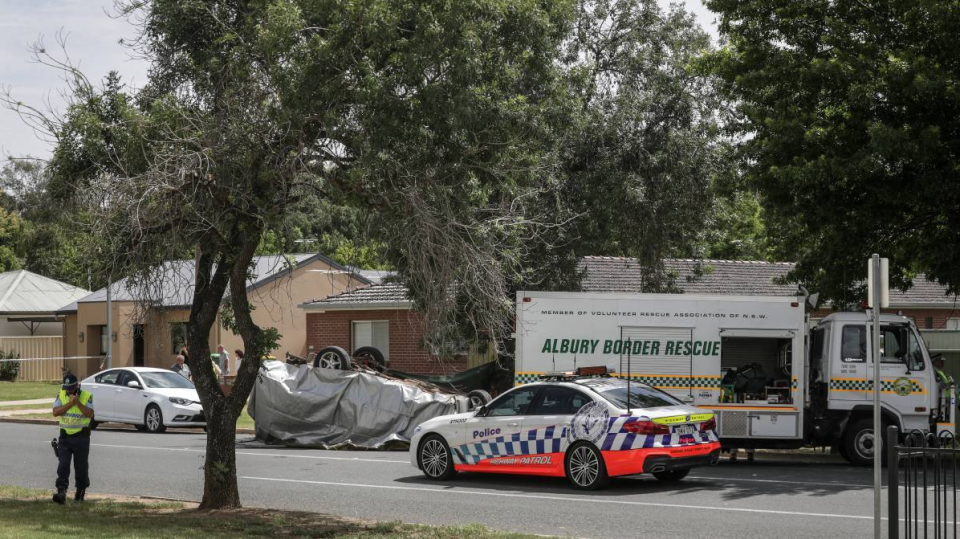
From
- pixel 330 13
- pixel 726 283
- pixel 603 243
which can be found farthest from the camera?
pixel 726 283

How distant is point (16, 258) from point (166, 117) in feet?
183

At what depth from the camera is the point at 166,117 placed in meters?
10.6

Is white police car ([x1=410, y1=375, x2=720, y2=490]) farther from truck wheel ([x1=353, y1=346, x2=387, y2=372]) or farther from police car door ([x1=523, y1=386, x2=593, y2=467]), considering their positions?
truck wheel ([x1=353, y1=346, x2=387, y2=372])

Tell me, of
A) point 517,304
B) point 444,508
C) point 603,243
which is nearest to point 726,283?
point 603,243

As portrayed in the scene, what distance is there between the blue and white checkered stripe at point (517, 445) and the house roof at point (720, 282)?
16007 millimetres

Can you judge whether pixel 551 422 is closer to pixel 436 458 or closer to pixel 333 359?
pixel 436 458

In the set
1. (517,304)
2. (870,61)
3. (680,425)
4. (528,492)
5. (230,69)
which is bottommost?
(528,492)

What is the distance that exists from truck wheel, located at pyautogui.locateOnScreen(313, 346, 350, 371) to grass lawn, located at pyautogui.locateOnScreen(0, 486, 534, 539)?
8.77 metres

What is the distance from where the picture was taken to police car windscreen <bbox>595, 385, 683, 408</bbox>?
14344 millimetres

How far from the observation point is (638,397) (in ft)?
47.9

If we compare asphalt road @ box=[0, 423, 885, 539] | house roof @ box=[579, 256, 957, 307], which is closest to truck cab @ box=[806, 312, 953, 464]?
asphalt road @ box=[0, 423, 885, 539]

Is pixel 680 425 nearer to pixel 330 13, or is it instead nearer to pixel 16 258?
pixel 330 13

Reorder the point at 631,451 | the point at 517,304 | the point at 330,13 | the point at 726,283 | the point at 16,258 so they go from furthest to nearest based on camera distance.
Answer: the point at 16,258
the point at 726,283
the point at 517,304
the point at 631,451
the point at 330,13

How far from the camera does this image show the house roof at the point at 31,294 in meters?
44.1
